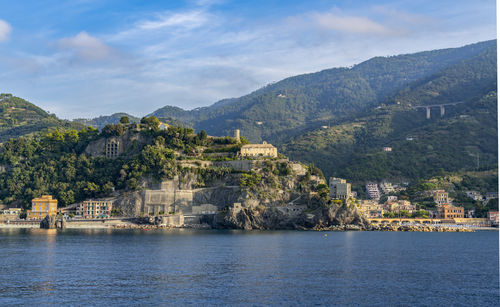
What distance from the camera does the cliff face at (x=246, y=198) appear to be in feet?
323

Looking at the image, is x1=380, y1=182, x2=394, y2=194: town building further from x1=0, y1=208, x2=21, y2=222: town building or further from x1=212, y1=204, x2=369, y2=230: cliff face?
x1=0, y1=208, x2=21, y2=222: town building

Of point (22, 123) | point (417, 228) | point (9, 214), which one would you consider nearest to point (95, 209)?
point (9, 214)

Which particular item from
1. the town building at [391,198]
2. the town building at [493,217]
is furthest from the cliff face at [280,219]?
the town building at [493,217]

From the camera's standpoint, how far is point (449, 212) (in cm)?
11619

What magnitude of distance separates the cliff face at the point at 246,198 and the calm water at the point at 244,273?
29.6 meters

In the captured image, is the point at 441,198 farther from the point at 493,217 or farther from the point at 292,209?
the point at 292,209

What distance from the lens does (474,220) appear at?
115 m

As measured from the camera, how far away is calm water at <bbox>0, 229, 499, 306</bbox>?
3500 cm

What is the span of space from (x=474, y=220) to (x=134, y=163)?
2570 inches

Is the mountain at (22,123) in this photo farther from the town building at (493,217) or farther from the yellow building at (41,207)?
the town building at (493,217)

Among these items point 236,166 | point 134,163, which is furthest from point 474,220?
point 134,163

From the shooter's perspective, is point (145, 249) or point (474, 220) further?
point (474, 220)

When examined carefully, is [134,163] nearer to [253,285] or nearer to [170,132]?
[170,132]

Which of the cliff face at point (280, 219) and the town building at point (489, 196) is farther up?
the town building at point (489, 196)
